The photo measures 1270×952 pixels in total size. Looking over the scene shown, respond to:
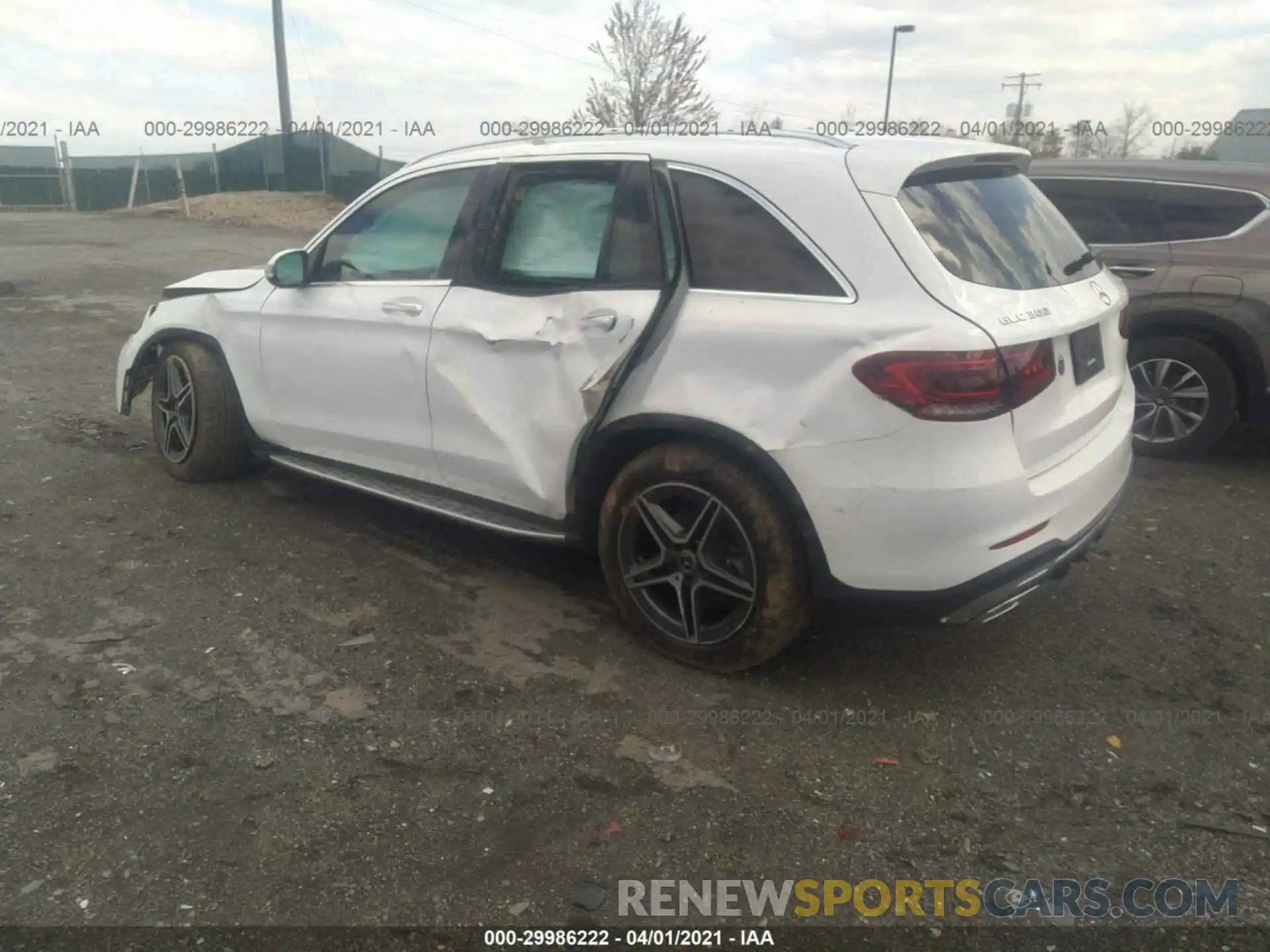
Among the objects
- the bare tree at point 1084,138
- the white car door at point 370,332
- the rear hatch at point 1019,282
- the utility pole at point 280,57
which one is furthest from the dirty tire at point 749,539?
the utility pole at point 280,57

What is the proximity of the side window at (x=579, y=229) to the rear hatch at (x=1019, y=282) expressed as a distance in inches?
32.3

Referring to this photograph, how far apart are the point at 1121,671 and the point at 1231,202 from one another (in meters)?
3.54

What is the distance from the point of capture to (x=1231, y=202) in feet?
19.1

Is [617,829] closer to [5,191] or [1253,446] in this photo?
[1253,446]

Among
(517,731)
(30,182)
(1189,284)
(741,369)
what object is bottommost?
(517,731)

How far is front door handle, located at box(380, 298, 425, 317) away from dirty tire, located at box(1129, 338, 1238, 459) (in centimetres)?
421

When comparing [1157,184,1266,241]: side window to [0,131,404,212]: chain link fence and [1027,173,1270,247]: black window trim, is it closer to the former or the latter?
[1027,173,1270,247]: black window trim

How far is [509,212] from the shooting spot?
3.96m

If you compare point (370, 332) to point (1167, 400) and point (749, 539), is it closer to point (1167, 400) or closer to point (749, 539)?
point (749, 539)

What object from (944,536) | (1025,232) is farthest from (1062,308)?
(944,536)

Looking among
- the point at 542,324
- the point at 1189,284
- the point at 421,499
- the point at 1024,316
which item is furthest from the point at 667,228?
the point at 1189,284

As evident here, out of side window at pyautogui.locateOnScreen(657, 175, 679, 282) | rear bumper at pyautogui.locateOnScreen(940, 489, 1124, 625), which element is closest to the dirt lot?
rear bumper at pyautogui.locateOnScreen(940, 489, 1124, 625)

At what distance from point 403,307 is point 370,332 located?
0.72ft

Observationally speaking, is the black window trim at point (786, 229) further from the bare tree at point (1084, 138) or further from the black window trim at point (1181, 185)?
the bare tree at point (1084, 138)
